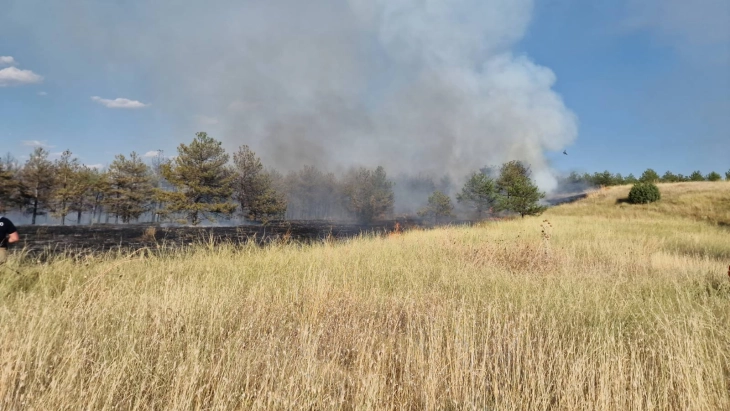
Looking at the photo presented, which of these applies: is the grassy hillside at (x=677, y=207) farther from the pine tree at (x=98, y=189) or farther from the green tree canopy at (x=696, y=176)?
the pine tree at (x=98, y=189)

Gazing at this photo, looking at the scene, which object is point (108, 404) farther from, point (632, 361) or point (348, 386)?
point (632, 361)

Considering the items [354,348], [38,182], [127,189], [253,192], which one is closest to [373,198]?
[253,192]

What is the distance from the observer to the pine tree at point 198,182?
107 feet

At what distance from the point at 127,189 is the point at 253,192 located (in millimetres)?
18371

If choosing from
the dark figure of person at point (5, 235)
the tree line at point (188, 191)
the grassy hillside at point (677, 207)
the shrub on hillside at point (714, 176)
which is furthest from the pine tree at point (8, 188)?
the shrub on hillside at point (714, 176)

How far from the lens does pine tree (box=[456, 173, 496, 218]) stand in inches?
1133

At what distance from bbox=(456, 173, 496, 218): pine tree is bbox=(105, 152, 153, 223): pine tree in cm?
4203

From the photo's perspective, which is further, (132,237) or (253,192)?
(253,192)

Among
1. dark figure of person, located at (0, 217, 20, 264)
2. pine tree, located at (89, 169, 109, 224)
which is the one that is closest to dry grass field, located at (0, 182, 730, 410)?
dark figure of person, located at (0, 217, 20, 264)

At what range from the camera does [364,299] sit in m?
4.60

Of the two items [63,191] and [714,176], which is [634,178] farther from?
[63,191]

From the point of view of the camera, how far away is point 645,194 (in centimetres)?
3091

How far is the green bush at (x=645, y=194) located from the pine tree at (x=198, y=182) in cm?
4101

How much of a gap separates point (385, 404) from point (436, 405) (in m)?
0.38
